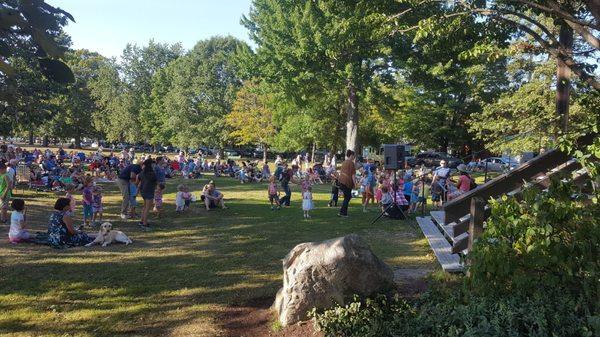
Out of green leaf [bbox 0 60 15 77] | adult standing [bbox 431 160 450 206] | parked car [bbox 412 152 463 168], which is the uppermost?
parked car [bbox 412 152 463 168]

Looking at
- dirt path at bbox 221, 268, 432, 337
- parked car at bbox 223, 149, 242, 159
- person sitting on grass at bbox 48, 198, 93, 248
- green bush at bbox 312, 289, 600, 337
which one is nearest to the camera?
green bush at bbox 312, 289, 600, 337

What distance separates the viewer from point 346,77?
24156 mm

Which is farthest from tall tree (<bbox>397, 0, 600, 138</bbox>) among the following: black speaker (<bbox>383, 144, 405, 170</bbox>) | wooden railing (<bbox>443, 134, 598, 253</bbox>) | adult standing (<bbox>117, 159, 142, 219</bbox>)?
adult standing (<bbox>117, 159, 142, 219</bbox>)

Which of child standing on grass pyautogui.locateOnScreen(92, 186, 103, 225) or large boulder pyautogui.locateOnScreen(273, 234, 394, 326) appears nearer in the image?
large boulder pyautogui.locateOnScreen(273, 234, 394, 326)

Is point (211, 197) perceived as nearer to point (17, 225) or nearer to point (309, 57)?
point (17, 225)

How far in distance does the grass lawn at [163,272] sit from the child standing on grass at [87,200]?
69cm

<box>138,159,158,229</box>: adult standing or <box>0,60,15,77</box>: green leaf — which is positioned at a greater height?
<box>0,60,15,77</box>: green leaf

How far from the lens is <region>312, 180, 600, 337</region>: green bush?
3.45 meters

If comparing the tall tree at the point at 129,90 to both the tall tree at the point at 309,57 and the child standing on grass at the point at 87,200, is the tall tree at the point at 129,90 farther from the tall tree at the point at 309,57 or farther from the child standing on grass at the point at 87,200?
the child standing on grass at the point at 87,200

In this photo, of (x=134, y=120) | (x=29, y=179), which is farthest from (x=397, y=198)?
(x=134, y=120)

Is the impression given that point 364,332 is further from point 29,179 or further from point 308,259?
point 29,179

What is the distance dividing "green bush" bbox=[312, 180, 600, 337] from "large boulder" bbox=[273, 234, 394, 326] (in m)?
0.90

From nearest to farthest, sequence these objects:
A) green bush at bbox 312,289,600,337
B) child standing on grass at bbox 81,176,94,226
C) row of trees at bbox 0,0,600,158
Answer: green bush at bbox 312,289,600,337 < row of trees at bbox 0,0,600,158 < child standing on grass at bbox 81,176,94,226

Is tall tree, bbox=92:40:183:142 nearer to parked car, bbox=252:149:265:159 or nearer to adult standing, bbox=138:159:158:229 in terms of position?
parked car, bbox=252:149:265:159
